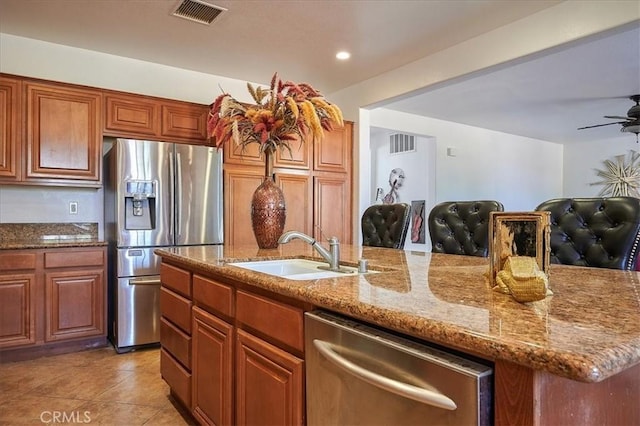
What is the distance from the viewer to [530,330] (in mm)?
691

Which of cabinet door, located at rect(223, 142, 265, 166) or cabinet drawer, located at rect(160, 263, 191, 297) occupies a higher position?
cabinet door, located at rect(223, 142, 265, 166)

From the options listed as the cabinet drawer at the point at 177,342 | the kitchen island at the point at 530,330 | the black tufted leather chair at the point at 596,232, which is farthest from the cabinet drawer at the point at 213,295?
the black tufted leather chair at the point at 596,232

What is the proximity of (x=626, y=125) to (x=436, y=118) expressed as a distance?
236cm

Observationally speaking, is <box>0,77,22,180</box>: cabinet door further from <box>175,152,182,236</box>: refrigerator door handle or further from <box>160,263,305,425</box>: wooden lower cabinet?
<box>160,263,305,425</box>: wooden lower cabinet

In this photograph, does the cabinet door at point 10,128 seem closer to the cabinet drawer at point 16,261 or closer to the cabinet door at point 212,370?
the cabinet drawer at point 16,261

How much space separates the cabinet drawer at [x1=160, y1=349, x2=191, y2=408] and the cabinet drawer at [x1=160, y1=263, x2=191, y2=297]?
14.8 inches

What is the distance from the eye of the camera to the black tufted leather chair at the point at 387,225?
8.89 feet

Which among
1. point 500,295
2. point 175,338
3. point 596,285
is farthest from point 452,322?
point 175,338

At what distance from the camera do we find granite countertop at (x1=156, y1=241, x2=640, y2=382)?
23.6 inches

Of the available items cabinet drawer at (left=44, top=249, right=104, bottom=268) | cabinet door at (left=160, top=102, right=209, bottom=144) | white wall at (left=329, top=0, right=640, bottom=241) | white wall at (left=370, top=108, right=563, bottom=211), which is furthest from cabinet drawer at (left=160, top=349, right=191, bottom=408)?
white wall at (left=370, top=108, right=563, bottom=211)

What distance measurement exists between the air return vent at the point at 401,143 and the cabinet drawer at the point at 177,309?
5503mm

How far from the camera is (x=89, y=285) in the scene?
10.5 ft

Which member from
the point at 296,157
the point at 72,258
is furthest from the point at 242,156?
the point at 72,258

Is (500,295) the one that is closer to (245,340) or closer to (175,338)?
(245,340)
